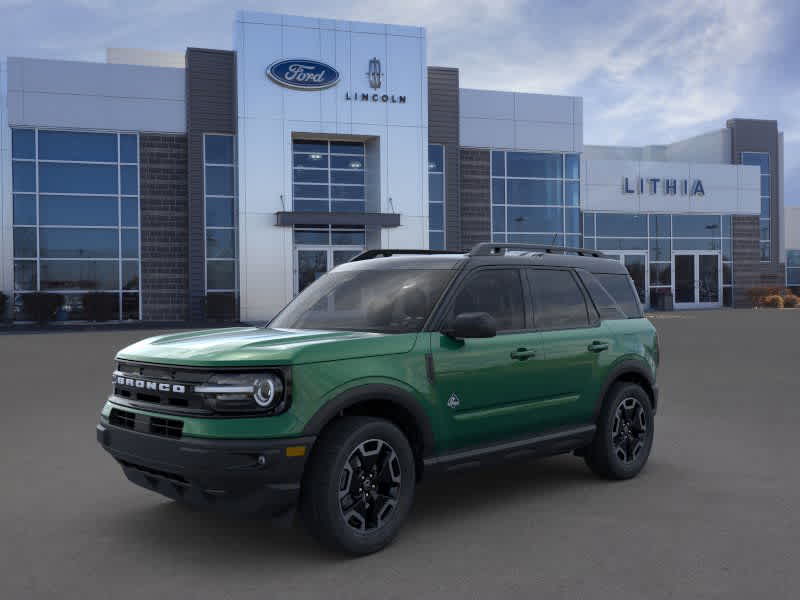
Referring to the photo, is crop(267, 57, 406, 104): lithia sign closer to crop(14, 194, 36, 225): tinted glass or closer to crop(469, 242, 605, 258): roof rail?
crop(14, 194, 36, 225): tinted glass

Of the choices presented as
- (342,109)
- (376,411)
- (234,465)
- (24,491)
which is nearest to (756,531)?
(376,411)

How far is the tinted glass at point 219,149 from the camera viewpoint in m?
31.4

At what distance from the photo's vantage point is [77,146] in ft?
99.8

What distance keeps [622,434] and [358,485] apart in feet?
9.00

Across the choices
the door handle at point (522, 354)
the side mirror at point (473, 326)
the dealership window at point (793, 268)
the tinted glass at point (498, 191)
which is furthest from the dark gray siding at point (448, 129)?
the dealership window at point (793, 268)

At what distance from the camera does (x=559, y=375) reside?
19.5 feet

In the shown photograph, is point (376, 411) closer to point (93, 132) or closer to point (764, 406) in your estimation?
point (764, 406)

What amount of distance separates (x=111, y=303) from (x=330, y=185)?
943cm

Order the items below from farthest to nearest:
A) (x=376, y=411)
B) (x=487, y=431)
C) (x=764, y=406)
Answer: (x=764, y=406), (x=487, y=431), (x=376, y=411)

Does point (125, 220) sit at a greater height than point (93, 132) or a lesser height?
lesser

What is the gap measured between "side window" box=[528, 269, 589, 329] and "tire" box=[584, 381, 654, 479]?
687 mm

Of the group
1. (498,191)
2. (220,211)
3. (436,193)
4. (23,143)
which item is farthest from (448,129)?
(23,143)

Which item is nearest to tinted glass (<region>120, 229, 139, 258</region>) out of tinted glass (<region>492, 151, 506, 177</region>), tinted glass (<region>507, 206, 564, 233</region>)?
tinted glass (<region>492, 151, 506, 177</region>)

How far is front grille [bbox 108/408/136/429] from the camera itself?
489 centimetres
